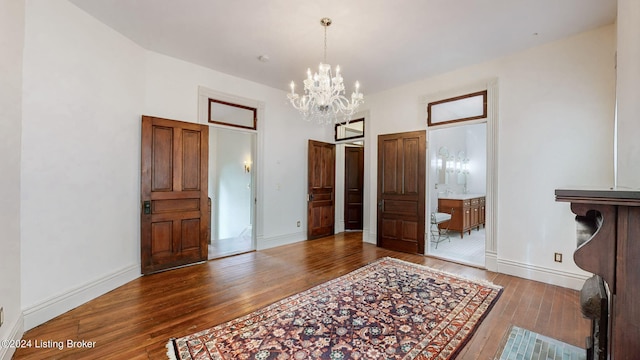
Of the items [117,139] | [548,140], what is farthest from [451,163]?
[117,139]

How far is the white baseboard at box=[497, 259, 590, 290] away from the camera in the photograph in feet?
10.6

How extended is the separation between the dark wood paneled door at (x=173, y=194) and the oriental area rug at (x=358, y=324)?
1991mm

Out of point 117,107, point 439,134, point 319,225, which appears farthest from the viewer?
point 439,134

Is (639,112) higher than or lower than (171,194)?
higher

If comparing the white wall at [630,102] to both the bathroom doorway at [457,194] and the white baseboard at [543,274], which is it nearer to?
the white baseboard at [543,274]

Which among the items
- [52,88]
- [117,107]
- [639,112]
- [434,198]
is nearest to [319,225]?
[434,198]

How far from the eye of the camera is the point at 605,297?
112 centimetres

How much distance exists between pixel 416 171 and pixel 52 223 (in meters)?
4.97

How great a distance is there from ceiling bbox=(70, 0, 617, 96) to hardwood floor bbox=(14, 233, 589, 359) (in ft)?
10.4

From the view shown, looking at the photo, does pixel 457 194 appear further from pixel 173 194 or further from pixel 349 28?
pixel 173 194

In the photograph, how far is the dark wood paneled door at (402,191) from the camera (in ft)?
15.5

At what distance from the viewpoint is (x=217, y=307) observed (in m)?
2.75

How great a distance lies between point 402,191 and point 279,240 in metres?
2.63

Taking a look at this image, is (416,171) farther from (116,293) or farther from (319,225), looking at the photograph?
(116,293)
